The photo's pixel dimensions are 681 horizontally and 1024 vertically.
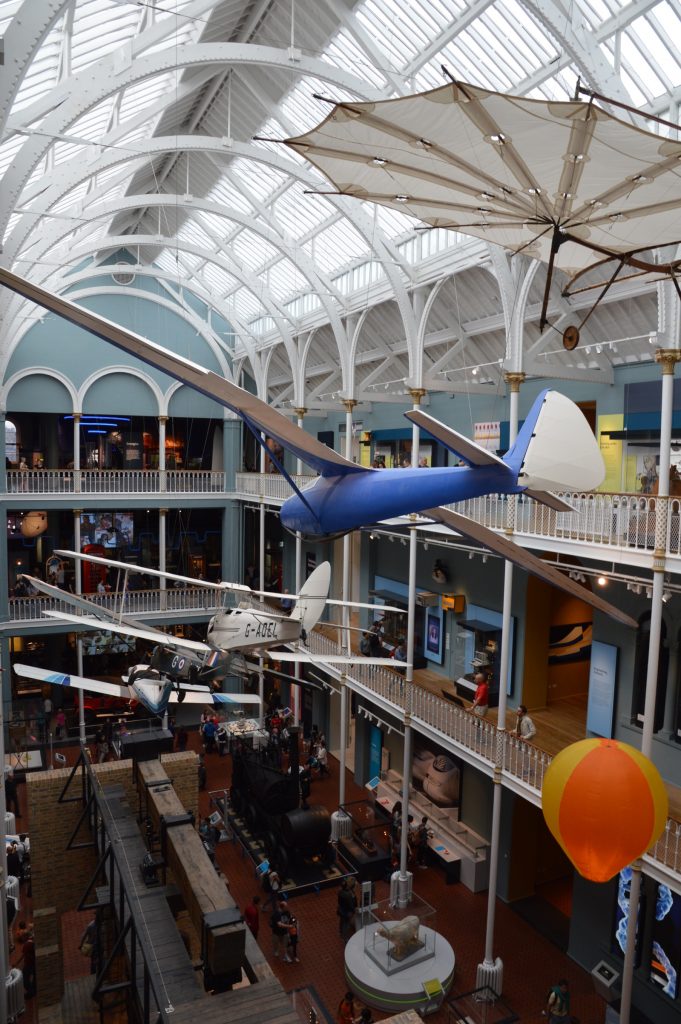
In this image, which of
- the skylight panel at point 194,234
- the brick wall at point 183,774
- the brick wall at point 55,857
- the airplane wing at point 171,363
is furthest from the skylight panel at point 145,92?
the brick wall at point 55,857

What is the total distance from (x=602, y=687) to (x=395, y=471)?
9648 mm

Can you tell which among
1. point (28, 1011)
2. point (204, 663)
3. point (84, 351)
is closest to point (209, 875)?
point (204, 663)

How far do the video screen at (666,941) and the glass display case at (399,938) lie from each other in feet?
12.1

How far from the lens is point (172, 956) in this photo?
8195 mm

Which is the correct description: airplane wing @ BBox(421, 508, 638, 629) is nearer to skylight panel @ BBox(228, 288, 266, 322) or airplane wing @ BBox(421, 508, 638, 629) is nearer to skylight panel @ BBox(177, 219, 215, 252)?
skylight panel @ BBox(177, 219, 215, 252)

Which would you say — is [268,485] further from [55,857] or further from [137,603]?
[55,857]

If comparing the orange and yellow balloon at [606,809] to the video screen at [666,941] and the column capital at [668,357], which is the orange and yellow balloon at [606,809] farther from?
Answer: the video screen at [666,941]

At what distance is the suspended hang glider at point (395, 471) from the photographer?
4.67 m

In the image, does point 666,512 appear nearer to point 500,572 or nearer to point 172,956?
point 500,572

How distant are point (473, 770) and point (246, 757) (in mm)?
5567

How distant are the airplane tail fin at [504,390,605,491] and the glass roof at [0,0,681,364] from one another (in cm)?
531

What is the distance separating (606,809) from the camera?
6.86 metres

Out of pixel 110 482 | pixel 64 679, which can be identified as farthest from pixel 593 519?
pixel 110 482

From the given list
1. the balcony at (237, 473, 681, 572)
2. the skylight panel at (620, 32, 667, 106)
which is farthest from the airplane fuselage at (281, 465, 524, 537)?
the skylight panel at (620, 32, 667, 106)
